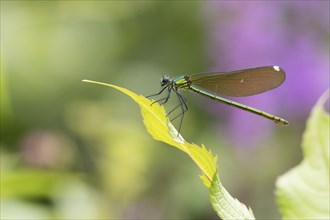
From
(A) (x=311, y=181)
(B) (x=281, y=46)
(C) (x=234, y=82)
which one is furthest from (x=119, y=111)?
(A) (x=311, y=181)

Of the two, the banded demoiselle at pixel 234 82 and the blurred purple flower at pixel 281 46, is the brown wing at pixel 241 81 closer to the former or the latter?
the banded demoiselle at pixel 234 82

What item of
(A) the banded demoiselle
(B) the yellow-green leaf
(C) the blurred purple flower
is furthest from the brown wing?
(C) the blurred purple flower

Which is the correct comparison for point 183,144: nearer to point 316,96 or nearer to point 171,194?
point 171,194

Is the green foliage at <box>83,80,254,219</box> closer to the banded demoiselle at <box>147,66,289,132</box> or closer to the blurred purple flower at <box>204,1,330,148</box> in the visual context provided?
the banded demoiselle at <box>147,66,289,132</box>

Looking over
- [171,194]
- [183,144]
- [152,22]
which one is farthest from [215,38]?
[183,144]

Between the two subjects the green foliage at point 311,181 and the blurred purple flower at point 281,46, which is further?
the blurred purple flower at point 281,46

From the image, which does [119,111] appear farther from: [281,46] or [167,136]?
[167,136]

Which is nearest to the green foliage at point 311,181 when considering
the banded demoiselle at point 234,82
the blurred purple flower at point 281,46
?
the banded demoiselle at point 234,82
